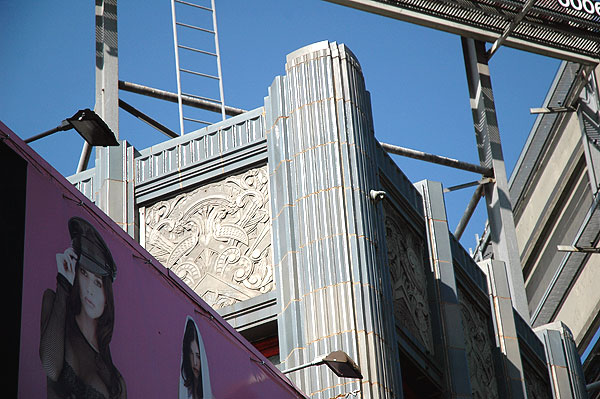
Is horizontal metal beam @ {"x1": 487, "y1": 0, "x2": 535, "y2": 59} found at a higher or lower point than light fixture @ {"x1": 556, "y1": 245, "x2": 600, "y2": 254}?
higher

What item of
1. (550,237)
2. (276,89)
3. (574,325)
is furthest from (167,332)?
(550,237)

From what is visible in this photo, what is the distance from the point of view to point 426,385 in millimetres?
19750

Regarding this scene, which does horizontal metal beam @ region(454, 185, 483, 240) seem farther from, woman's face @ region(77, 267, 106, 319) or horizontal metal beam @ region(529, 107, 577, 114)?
woman's face @ region(77, 267, 106, 319)

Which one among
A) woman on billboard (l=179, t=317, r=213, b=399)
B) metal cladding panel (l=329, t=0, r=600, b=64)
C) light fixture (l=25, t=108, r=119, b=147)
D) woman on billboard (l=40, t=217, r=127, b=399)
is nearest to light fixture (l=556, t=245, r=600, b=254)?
metal cladding panel (l=329, t=0, r=600, b=64)

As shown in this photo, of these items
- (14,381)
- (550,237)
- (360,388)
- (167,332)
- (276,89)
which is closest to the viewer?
(14,381)

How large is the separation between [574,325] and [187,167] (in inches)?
811

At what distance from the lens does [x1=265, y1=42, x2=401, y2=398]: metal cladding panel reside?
16750mm

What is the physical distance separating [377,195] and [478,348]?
5.29 metres

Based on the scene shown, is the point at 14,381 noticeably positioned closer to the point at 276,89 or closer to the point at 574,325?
the point at 276,89

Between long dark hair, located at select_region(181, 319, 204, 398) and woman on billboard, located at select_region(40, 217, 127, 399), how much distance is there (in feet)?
4.37

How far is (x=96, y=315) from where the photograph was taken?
1018cm

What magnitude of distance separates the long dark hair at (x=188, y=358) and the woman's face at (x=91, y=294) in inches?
58.9

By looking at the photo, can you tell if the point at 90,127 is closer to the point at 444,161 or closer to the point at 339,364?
the point at 339,364

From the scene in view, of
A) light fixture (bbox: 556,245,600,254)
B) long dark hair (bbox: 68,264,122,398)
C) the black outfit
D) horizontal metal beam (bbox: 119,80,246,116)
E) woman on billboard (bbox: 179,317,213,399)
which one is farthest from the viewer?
light fixture (bbox: 556,245,600,254)
